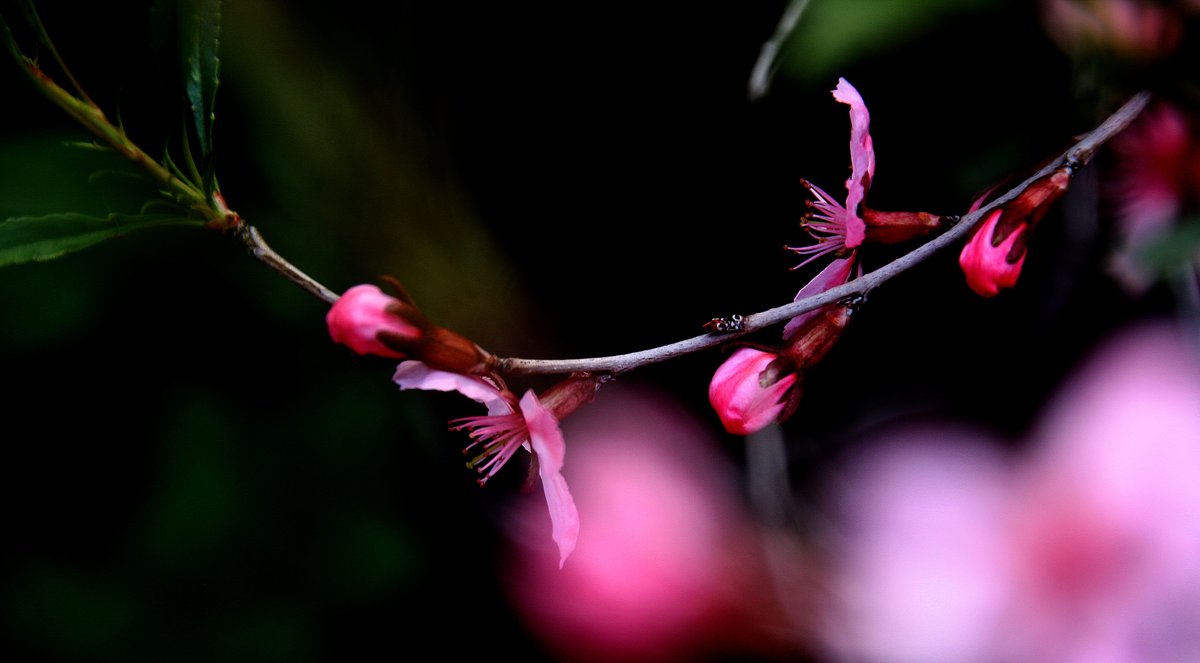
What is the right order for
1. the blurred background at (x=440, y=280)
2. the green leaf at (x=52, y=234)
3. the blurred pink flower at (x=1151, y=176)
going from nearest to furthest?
the green leaf at (x=52, y=234) < the blurred pink flower at (x=1151, y=176) < the blurred background at (x=440, y=280)

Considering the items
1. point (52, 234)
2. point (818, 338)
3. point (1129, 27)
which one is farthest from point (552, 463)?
point (1129, 27)

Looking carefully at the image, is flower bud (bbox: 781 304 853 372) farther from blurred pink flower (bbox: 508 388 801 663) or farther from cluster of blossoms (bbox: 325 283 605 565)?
blurred pink flower (bbox: 508 388 801 663)

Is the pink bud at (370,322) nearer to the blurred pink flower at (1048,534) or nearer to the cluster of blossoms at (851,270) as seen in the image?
the cluster of blossoms at (851,270)

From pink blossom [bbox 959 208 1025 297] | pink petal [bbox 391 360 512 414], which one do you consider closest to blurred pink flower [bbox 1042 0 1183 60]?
pink blossom [bbox 959 208 1025 297]

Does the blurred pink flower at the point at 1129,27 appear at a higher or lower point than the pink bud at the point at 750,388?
higher

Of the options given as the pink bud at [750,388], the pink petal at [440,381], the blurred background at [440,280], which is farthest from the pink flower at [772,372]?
the blurred background at [440,280]

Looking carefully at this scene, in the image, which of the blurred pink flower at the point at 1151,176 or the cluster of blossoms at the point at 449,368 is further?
the blurred pink flower at the point at 1151,176

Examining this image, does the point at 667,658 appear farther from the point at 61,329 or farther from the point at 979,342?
the point at 61,329

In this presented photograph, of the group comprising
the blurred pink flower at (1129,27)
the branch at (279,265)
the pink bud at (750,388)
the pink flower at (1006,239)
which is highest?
the blurred pink flower at (1129,27)
